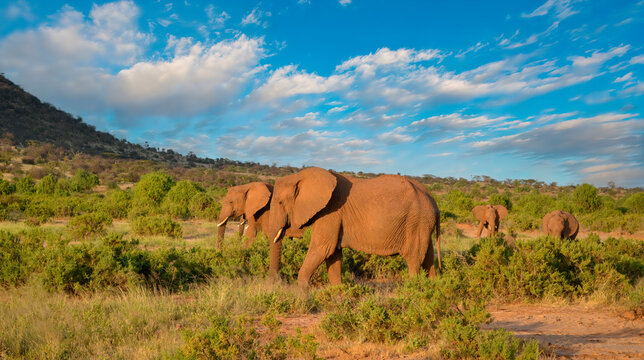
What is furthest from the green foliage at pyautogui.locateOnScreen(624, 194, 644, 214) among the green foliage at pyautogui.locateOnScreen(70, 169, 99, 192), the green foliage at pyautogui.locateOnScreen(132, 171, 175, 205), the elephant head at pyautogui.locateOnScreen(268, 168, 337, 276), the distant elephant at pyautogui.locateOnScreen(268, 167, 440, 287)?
the green foliage at pyautogui.locateOnScreen(70, 169, 99, 192)

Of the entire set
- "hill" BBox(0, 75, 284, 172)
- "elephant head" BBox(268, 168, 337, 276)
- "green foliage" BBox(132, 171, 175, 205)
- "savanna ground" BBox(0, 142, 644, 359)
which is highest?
"hill" BBox(0, 75, 284, 172)

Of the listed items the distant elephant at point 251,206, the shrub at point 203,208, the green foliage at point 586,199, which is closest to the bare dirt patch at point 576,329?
the distant elephant at point 251,206

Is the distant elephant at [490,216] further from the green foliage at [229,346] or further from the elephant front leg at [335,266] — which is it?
the green foliage at [229,346]

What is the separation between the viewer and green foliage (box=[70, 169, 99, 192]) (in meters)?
36.9

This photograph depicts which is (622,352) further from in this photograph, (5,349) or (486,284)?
(5,349)

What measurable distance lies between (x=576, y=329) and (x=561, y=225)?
9.30 metres

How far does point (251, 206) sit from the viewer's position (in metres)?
11.2

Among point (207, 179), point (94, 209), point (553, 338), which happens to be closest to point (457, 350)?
point (553, 338)

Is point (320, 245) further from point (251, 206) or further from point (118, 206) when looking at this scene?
point (118, 206)

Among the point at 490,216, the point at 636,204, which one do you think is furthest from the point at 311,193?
the point at 636,204

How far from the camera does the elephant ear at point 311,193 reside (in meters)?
6.27

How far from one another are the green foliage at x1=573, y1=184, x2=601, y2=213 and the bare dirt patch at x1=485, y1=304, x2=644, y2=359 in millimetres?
30083

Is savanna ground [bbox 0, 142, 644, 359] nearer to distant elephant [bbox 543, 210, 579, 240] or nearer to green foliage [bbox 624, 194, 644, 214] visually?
distant elephant [bbox 543, 210, 579, 240]

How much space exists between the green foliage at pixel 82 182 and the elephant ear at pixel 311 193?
3732 centimetres
